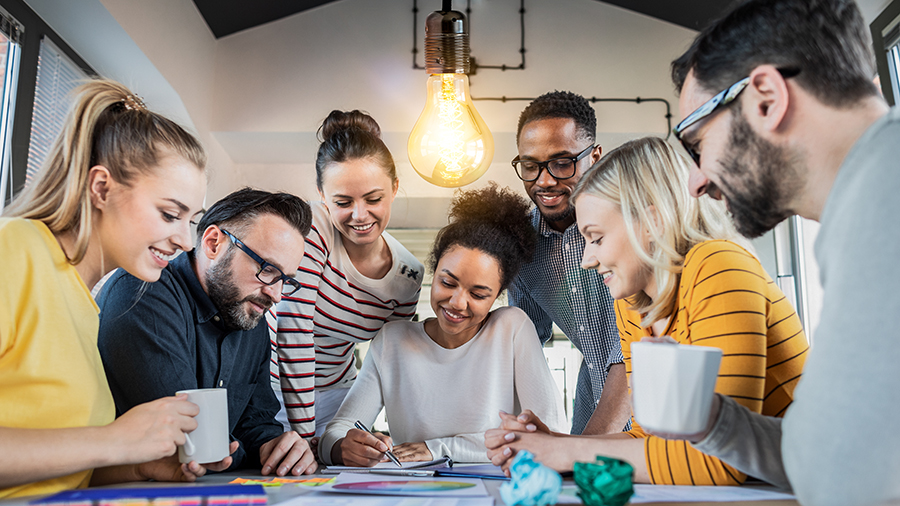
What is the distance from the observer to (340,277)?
6.23 ft

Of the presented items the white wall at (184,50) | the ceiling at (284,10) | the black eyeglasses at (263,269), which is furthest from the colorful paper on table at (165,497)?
the ceiling at (284,10)

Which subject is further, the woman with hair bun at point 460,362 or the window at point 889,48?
the window at point 889,48

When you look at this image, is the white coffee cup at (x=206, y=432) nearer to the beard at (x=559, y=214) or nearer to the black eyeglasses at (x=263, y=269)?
the black eyeglasses at (x=263, y=269)

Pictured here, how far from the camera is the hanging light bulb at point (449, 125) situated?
1619 millimetres

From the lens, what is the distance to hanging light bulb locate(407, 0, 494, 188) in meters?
1.62

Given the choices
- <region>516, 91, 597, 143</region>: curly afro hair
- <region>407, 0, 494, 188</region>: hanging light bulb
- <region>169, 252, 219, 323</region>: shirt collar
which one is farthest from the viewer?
<region>516, 91, 597, 143</region>: curly afro hair

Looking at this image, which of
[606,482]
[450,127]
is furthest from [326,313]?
[606,482]

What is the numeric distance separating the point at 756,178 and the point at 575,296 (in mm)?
1202

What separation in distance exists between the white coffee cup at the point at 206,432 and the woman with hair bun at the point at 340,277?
2.26 ft

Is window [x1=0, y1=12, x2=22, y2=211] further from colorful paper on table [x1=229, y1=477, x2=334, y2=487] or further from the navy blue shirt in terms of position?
colorful paper on table [x1=229, y1=477, x2=334, y2=487]

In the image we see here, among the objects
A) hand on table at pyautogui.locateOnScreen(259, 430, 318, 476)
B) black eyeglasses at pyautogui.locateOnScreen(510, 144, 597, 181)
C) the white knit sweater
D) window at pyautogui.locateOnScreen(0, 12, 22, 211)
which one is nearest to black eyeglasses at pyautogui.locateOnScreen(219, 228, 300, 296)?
hand on table at pyautogui.locateOnScreen(259, 430, 318, 476)

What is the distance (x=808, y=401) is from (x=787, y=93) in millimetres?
376

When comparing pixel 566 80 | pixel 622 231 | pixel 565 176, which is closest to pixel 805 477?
pixel 622 231

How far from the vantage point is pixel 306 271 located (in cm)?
179
